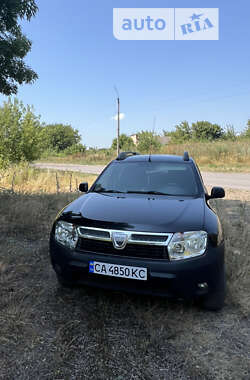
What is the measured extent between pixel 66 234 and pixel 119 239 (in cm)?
55

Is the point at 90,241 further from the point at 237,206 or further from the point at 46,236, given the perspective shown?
the point at 237,206

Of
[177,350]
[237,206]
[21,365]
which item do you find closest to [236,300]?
[177,350]

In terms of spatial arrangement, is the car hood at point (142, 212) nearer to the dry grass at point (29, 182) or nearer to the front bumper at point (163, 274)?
the front bumper at point (163, 274)

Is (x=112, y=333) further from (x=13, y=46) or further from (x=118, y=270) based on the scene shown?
(x=13, y=46)

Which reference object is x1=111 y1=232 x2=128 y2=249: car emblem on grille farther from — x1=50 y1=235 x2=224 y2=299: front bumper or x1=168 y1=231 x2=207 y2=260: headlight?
x1=168 y1=231 x2=207 y2=260: headlight

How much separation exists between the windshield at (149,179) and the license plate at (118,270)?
116 centimetres

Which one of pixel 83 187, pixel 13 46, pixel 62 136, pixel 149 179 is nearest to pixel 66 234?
pixel 83 187

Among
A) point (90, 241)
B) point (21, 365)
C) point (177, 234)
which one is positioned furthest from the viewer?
point (90, 241)

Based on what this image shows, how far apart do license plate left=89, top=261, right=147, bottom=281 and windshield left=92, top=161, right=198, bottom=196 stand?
3.82ft

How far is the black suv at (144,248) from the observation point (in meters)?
2.01

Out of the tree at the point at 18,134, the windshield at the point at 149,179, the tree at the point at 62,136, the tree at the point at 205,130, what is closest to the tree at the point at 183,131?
the tree at the point at 205,130

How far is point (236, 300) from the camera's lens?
100 inches

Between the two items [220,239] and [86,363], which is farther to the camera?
[220,239]

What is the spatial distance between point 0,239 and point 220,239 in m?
3.37
